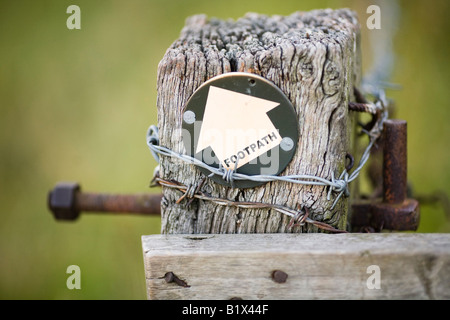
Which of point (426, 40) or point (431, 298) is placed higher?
point (426, 40)

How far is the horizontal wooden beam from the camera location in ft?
4.66

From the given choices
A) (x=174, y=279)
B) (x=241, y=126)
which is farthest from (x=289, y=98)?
(x=174, y=279)

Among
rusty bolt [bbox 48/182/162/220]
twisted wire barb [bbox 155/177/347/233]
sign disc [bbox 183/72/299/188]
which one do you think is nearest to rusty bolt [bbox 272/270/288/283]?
twisted wire barb [bbox 155/177/347/233]

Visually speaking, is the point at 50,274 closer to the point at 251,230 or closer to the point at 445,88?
the point at 251,230

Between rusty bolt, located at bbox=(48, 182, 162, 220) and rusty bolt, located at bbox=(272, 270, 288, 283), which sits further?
rusty bolt, located at bbox=(48, 182, 162, 220)

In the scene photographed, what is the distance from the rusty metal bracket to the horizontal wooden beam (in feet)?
1.80

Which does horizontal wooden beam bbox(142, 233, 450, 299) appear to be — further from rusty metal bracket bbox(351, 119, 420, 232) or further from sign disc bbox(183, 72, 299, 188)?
rusty metal bracket bbox(351, 119, 420, 232)

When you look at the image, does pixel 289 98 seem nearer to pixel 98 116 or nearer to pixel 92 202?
pixel 92 202

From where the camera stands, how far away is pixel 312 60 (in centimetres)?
154

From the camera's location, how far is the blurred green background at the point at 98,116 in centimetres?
460

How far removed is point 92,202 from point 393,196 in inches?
60.9

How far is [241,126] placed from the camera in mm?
1615

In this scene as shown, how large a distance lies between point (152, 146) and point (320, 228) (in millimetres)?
625

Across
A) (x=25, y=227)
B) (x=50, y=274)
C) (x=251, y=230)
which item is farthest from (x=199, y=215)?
(x=25, y=227)
